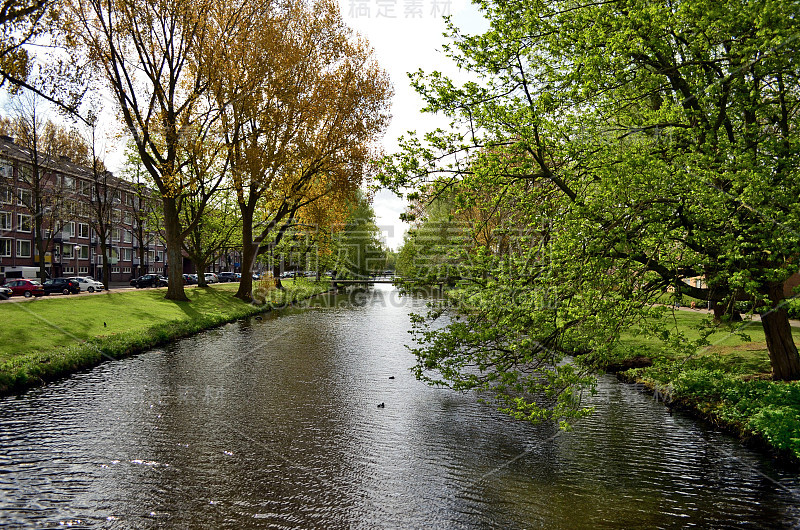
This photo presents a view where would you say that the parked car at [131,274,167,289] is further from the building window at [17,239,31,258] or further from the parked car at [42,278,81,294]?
the building window at [17,239,31,258]

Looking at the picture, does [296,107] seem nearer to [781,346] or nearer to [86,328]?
[86,328]

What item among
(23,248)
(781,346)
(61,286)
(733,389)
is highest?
(23,248)

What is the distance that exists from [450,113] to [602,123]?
11.3ft

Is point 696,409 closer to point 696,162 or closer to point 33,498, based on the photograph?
point 696,162

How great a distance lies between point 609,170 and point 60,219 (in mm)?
55449

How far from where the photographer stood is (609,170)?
931cm

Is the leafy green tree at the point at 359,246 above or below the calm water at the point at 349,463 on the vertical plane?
above

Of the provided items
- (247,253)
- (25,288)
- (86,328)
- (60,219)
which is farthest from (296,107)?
(60,219)

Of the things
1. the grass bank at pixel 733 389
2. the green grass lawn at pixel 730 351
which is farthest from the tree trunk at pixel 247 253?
the grass bank at pixel 733 389

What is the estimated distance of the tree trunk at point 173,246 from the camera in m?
32.6

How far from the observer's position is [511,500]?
29.0 ft

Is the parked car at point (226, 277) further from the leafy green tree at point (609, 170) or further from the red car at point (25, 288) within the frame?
the leafy green tree at point (609, 170)

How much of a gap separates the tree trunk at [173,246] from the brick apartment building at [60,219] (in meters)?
13.8

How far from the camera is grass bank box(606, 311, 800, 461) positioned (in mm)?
10680
